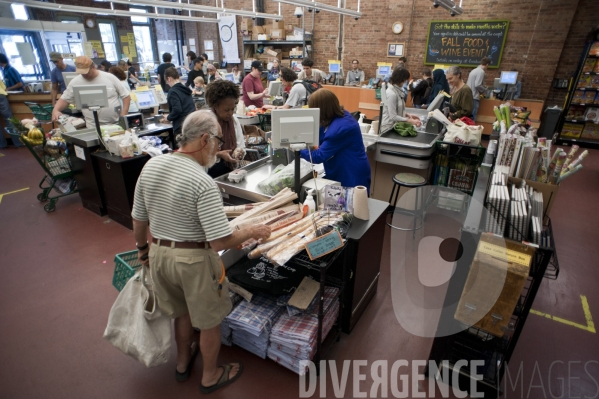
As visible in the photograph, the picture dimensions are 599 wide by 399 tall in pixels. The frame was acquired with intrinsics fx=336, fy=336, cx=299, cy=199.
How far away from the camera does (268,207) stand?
208cm

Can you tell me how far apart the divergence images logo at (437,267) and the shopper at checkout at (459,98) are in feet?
4.33

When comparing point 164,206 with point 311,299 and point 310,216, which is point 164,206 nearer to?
point 310,216

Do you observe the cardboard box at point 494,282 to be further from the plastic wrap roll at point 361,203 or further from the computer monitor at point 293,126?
the computer monitor at point 293,126

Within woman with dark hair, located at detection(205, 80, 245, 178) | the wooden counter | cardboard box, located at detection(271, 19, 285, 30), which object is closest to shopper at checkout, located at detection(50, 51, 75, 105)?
woman with dark hair, located at detection(205, 80, 245, 178)

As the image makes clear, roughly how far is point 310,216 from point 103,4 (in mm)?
14285

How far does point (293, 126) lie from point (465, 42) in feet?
26.7

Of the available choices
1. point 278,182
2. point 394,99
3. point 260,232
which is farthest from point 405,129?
point 260,232

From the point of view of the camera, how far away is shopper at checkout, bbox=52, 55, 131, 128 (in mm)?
3888

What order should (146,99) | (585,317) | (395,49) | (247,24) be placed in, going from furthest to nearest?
(247,24) → (395,49) → (146,99) → (585,317)

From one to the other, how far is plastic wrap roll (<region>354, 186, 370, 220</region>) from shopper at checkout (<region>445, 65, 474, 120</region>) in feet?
10.7

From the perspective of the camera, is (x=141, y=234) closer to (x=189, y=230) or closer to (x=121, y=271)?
(x=189, y=230)

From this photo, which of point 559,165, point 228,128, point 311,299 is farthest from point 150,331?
point 559,165

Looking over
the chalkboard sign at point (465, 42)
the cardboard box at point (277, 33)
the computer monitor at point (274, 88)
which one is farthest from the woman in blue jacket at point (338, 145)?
the cardboard box at point (277, 33)

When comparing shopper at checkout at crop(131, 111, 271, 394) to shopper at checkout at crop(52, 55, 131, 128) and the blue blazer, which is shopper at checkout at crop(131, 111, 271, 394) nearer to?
the blue blazer
